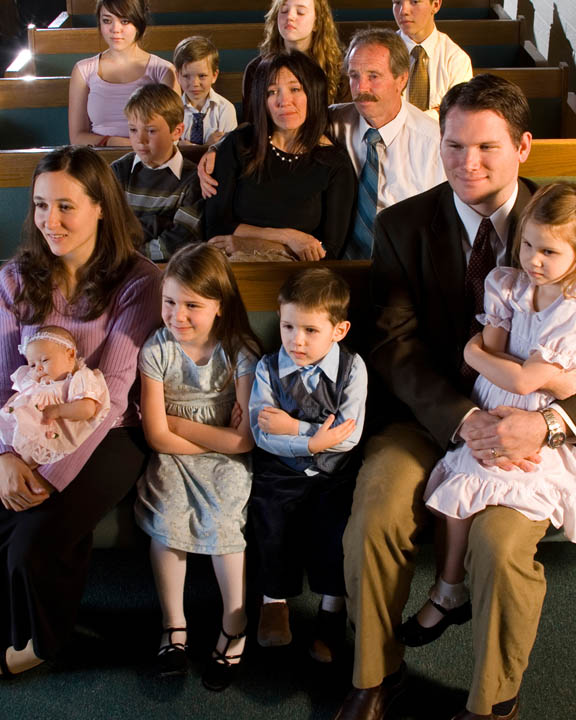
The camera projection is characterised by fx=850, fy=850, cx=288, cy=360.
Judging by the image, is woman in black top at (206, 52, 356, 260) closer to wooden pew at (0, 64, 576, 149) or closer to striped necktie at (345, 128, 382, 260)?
striped necktie at (345, 128, 382, 260)

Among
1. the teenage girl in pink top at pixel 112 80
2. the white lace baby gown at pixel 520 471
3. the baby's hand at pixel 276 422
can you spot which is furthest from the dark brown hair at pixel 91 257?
the teenage girl in pink top at pixel 112 80

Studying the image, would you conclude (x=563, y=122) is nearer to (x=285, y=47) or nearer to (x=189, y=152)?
(x=285, y=47)

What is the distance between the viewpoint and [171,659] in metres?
2.04

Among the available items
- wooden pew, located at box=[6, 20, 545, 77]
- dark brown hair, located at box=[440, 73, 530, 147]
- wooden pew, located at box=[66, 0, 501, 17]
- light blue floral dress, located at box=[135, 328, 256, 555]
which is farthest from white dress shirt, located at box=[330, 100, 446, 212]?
wooden pew, located at box=[66, 0, 501, 17]

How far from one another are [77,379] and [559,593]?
1380mm

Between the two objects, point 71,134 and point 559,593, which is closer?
point 559,593

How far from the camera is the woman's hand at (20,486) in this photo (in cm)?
197

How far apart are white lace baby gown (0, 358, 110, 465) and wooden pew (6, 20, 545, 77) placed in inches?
128

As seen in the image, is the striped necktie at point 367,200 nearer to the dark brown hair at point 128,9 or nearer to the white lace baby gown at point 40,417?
the white lace baby gown at point 40,417

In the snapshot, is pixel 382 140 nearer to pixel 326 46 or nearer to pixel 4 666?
pixel 326 46

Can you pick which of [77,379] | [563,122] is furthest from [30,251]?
[563,122]

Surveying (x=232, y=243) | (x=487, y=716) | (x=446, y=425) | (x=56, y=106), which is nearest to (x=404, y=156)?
(x=232, y=243)

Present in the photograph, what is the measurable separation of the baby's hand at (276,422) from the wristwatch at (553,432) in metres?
0.58

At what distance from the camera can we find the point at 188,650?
6.99 ft
